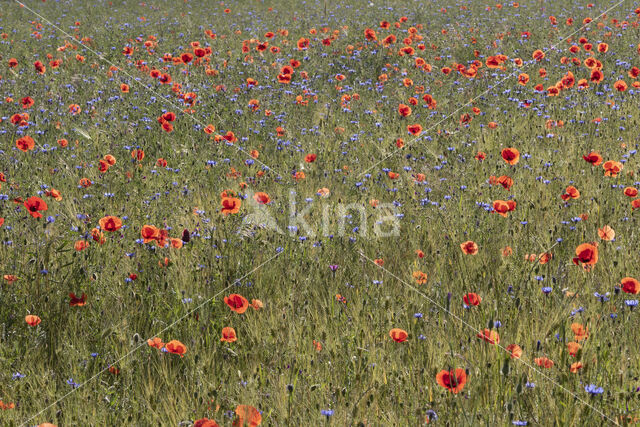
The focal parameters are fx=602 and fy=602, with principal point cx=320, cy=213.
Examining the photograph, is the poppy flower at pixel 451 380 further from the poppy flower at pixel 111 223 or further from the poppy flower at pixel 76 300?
the poppy flower at pixel 111 223

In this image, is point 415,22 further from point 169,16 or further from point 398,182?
point 398,182

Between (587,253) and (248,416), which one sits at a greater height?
(587,253)

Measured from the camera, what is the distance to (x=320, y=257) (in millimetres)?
3215

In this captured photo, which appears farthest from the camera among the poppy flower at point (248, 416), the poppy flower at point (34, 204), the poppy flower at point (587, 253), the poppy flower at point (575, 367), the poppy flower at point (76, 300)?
the poppy flower at point (34, 204)

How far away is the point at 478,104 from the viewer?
6238 mm

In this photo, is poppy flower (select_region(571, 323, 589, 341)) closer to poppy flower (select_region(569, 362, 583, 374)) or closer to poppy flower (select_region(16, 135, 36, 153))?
poppy flower (select_region(569, 362, 583, 374))

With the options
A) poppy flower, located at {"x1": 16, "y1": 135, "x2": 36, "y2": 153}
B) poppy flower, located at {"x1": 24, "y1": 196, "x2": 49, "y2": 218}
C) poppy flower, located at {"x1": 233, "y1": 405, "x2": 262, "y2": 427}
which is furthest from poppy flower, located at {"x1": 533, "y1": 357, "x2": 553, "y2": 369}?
poppy flower, located at {"x1": 16, "y1": 135, "x2": 36, "y2": 153}

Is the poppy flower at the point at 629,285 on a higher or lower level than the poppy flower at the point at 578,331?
higher

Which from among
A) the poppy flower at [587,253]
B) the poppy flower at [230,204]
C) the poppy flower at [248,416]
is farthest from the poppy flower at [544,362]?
the poppy flower at [230,204]

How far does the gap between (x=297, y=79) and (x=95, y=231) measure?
198 inches

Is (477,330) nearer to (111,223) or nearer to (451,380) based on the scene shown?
(451,380)

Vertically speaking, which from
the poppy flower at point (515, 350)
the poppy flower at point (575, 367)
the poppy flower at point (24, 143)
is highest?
the poppy flower at point (575, 367)

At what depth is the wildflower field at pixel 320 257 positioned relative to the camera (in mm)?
2158

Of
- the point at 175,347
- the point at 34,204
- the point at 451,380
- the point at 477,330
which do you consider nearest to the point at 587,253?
the point at 477,330
